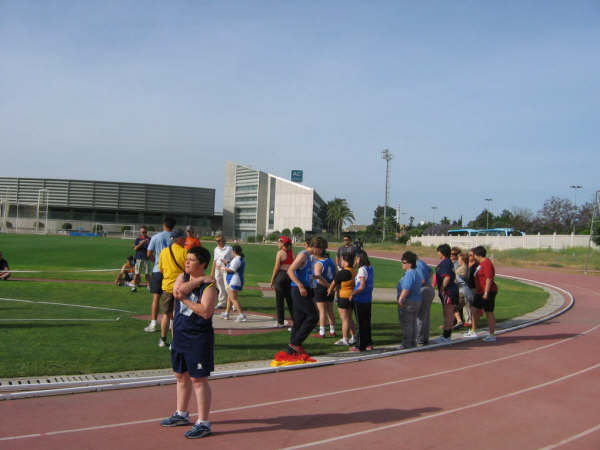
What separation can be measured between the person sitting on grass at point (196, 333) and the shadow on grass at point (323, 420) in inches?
18.6

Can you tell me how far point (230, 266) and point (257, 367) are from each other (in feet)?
12.6

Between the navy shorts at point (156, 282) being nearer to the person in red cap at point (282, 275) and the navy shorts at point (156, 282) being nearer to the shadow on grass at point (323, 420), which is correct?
the person in red cap at point (282, 275)

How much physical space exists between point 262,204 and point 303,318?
107 metres

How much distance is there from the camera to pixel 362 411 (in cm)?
551

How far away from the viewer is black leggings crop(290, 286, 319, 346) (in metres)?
7.45

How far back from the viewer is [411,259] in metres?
8.72

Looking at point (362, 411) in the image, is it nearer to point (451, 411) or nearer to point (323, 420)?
point (323, 420)

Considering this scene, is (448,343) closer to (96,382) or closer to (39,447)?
(96,382)

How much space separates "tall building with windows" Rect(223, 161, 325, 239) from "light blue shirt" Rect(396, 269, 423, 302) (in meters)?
98.1

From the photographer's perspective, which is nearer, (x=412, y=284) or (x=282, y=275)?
(x=412, y=284)

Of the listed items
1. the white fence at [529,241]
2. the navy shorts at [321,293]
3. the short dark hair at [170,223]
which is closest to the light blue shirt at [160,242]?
the short dark hair at [170,223]

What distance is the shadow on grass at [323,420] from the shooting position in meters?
4.94

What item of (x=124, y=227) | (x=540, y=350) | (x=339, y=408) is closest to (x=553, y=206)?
(x=540, y=350)

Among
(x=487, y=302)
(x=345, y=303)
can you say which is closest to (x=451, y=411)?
(x=345, y=303)
